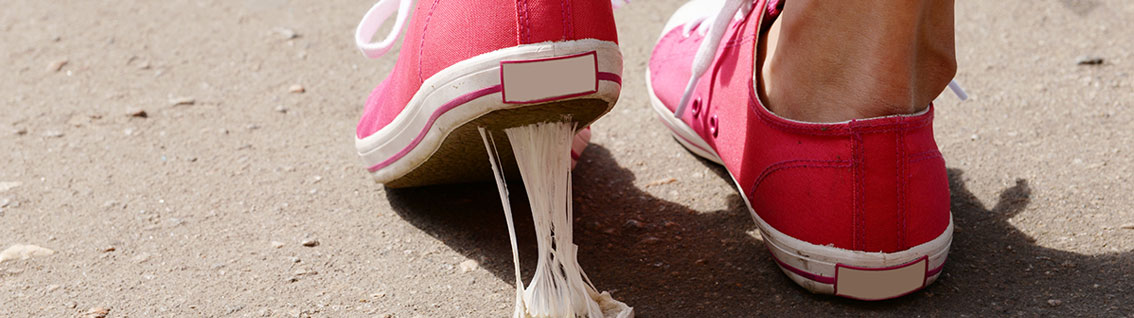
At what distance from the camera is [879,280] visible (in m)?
1.47

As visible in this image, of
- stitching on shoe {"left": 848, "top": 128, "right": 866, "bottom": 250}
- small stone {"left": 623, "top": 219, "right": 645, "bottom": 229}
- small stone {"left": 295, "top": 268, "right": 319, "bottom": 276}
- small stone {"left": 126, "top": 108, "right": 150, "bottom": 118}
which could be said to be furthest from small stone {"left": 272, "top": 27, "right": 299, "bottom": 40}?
stitching on shoe {"left": 848, "top": 128, "right": 866, "bottom": 250}

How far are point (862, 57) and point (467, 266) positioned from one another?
2.35 ft

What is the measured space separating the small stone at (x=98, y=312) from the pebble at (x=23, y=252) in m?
0.24

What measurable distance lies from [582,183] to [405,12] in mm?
499

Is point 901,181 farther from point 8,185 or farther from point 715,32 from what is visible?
point 8,185

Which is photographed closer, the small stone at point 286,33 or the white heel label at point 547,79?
the white heel label at point 547,79

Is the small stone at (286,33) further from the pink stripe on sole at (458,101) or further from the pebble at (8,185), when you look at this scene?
the pink stripe on sole at (458,101)

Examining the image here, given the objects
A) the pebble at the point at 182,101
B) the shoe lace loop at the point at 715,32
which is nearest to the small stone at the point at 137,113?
the pebble at the point at 182,101

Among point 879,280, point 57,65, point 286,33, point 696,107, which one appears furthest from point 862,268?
point 57,65

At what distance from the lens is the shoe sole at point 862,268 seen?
146 cm

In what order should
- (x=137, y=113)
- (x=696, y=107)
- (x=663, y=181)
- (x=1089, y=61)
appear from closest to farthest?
(x=696, y=107) < (x=663, y=181) < (x=137, y=113) < (x=1089, y=61)

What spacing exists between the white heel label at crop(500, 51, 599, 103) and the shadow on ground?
39 cm

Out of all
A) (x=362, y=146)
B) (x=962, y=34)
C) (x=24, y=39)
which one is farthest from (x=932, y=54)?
(x=24, y=39)

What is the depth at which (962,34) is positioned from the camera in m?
2.71
